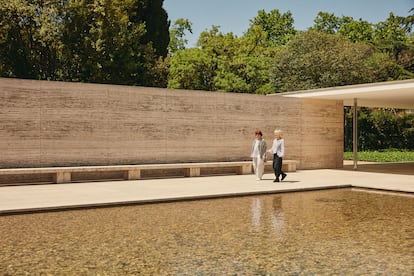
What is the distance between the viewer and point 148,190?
11.1m

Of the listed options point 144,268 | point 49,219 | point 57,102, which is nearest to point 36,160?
point 57,102

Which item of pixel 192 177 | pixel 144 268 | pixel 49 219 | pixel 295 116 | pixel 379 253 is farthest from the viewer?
pixel 295 116

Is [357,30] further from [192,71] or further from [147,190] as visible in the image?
[147,190]

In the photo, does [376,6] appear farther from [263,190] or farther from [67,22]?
[263,190]

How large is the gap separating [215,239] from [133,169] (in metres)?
7.83

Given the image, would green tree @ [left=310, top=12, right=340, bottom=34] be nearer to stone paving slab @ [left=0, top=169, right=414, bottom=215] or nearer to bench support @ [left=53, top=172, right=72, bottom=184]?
stone paving slab @ [left=0, top=169, right=414, bottom=215]

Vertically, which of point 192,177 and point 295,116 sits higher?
point 295,116

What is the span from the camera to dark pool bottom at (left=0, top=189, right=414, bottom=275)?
4.89 metres

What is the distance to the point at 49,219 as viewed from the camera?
7.67 metres

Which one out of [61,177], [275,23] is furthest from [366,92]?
[275,23]

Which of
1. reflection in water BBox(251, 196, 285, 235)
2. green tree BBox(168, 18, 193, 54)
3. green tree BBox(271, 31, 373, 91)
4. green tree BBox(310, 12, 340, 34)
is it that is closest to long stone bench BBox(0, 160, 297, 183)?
reflection in water BBox(251, 196, 285, 235)

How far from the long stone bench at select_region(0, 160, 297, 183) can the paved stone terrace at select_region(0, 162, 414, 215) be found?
37cm

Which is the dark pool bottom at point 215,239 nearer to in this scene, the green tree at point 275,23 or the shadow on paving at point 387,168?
the shadow on paving at point 387,168

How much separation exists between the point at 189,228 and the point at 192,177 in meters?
7.82
